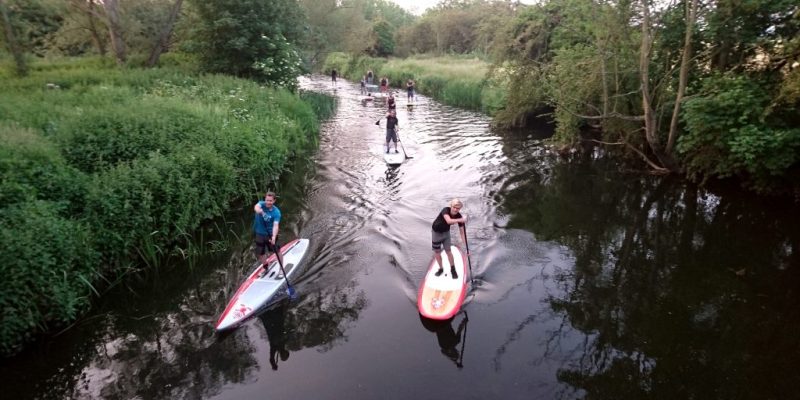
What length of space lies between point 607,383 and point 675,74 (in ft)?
39.9

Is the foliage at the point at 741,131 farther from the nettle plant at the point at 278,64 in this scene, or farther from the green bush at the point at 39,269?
the nettle plant at the point at 278,64

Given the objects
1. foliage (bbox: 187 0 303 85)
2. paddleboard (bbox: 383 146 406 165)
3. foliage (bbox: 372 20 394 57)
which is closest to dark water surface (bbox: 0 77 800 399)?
paddleboard (bbox: 383 146 406 165)

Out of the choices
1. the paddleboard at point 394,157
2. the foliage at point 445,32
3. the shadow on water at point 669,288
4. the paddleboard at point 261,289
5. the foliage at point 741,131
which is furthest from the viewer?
the foliage at point 445,32

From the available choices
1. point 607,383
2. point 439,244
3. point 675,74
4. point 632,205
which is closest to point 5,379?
point 439,244

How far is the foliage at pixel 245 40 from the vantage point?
862 inches

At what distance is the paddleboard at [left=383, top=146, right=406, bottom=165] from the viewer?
1754cm

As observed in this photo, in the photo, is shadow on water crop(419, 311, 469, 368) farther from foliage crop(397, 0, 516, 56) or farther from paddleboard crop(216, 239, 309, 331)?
foliage crop(397, 0, 516, 56)

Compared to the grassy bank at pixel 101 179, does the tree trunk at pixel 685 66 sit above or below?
above

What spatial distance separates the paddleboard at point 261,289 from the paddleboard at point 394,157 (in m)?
7.82

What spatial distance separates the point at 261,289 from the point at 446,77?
28.9m

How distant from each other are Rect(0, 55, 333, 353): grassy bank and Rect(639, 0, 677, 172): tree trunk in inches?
461

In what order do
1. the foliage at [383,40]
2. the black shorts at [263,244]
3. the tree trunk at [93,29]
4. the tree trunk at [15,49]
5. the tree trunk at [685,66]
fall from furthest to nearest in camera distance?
the foliage at [383,40] < the tree trunk at [93,29] < the tree trunk at [15,49] < the tree trunk at [685,66] < the black shorts at [263,244]

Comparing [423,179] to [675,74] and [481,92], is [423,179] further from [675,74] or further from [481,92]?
[481,92]

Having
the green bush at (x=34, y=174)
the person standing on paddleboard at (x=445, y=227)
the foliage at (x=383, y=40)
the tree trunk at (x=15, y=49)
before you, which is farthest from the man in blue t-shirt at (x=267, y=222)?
the foliage at (x=383, y=40)
